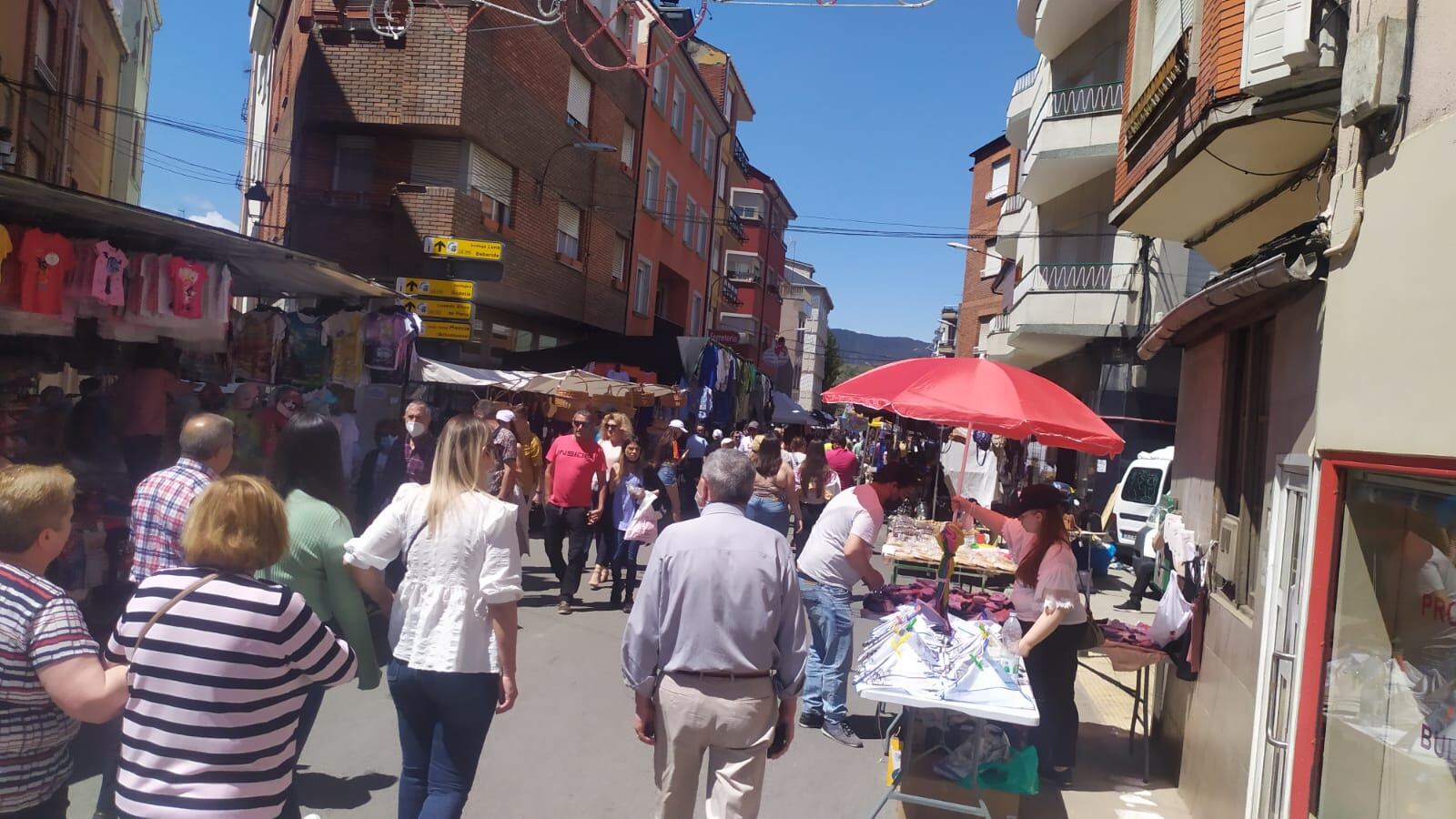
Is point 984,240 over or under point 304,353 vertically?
over

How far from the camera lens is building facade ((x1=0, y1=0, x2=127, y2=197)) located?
13.4m

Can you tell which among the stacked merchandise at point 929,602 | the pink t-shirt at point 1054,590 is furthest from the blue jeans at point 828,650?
the pink t-shirt at point 1054,590

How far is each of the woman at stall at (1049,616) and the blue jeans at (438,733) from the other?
3.08 metres

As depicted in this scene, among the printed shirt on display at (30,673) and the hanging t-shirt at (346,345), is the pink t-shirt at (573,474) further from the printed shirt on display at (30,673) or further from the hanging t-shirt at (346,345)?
the printed shirt on display at (30,673)

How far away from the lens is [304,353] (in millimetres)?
10000

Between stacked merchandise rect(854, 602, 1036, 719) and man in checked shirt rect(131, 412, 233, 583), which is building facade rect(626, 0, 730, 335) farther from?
man in checked shirt rect(131, 412, 233, 583)

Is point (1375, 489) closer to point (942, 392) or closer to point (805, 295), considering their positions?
point (942, 392)

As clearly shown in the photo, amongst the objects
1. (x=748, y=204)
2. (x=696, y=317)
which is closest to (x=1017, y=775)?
(x=696, y=317)

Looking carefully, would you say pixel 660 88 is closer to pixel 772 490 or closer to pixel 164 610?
pixel 772 490

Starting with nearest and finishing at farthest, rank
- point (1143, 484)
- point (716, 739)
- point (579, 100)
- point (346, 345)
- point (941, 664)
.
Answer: point (716, 739), point (941, 664), point (346, 345), point (1143, 484), point (579, 100)

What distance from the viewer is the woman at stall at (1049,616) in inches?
217

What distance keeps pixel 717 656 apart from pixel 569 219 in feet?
61.3

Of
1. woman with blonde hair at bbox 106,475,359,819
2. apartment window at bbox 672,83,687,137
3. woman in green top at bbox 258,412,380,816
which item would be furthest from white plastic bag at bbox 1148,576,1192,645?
apartment window at bbox 672,83,687,137

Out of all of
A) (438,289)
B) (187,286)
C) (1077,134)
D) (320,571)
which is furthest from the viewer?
(1077,134)
